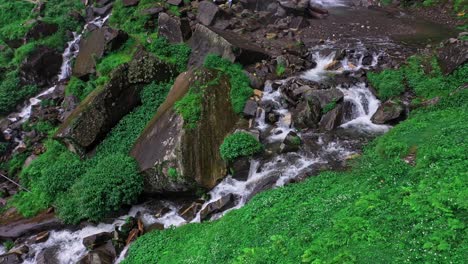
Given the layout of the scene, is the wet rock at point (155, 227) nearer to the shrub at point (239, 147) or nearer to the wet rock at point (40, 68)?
the shrub at point (239, 147)

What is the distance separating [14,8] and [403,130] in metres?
34.5

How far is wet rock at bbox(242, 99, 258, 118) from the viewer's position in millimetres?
19578

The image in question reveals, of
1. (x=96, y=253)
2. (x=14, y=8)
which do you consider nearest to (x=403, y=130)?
(x=96, y=253)

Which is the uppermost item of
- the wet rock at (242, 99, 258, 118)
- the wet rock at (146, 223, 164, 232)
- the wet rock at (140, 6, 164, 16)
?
the wet rock at (140, 6, 164, 16)

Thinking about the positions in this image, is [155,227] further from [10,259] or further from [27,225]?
[27,225]

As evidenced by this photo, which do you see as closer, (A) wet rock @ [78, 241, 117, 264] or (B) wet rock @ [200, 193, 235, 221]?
(A) wet rock @ [78, 241, 117, 264]

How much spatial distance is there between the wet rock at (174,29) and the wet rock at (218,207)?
1275 centimetres

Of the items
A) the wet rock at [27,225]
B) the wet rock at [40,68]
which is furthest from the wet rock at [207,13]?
the wet rock at [27,225]

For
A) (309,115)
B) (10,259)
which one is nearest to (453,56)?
(309,115)

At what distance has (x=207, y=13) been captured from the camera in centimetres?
2769

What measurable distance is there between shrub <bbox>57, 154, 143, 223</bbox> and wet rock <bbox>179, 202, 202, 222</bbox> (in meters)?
2.23

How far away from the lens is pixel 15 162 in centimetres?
2281

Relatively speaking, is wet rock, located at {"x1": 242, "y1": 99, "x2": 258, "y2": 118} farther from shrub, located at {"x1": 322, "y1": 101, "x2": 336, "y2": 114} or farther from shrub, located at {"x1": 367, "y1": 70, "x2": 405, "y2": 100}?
shrub, located at {"x1": 367, "y1": 70, "x2": 405, "y2": 100}

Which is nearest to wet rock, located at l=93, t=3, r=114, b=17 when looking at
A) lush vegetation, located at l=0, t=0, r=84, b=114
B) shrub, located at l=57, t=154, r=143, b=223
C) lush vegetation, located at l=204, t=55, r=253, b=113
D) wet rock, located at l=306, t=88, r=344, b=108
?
lush vegetation, located at l=0, t=0, r=84, b=114
